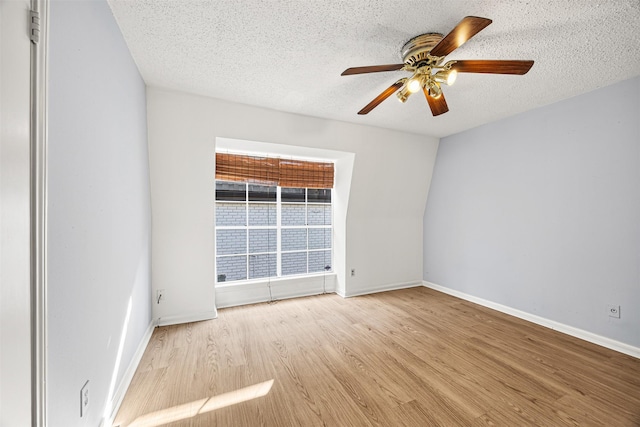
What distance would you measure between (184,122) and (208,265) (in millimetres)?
1579

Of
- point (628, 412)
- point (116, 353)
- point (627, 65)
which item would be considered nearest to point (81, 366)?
point (116, 353)

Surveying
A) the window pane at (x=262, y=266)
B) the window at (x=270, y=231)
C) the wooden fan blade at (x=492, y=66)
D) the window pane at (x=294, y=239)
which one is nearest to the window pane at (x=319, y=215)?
the window at (x=270, y=231)

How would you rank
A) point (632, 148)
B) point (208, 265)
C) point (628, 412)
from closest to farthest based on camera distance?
point (628, 412), point (632, 148), point (208, 265)

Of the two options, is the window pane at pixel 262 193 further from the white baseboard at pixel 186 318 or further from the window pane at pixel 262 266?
the white baseboard at pixel 186 318

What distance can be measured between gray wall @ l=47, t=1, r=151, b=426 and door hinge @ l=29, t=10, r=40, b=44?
114mm

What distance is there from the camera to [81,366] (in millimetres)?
1169

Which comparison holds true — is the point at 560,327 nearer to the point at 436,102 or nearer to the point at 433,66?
the point at 436,102

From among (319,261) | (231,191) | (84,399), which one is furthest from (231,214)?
(84,399)

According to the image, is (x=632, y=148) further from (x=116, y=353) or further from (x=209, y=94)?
(x=116, y=353)

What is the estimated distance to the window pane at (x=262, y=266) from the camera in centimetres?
361

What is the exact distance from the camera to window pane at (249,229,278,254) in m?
3.63

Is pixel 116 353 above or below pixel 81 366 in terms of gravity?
below

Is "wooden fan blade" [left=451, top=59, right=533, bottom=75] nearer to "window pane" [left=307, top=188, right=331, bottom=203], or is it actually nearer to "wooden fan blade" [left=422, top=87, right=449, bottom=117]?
"wooden fan blade" [left=422, top=87, right=449, bottom=117]

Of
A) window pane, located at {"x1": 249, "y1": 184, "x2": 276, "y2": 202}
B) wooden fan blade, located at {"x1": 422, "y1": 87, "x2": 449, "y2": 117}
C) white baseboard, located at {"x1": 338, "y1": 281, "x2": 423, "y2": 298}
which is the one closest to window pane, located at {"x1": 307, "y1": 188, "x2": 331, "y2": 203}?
window pane, located at {"x1": 249, "y1": 184, "x2": 276, "y2": 202}
